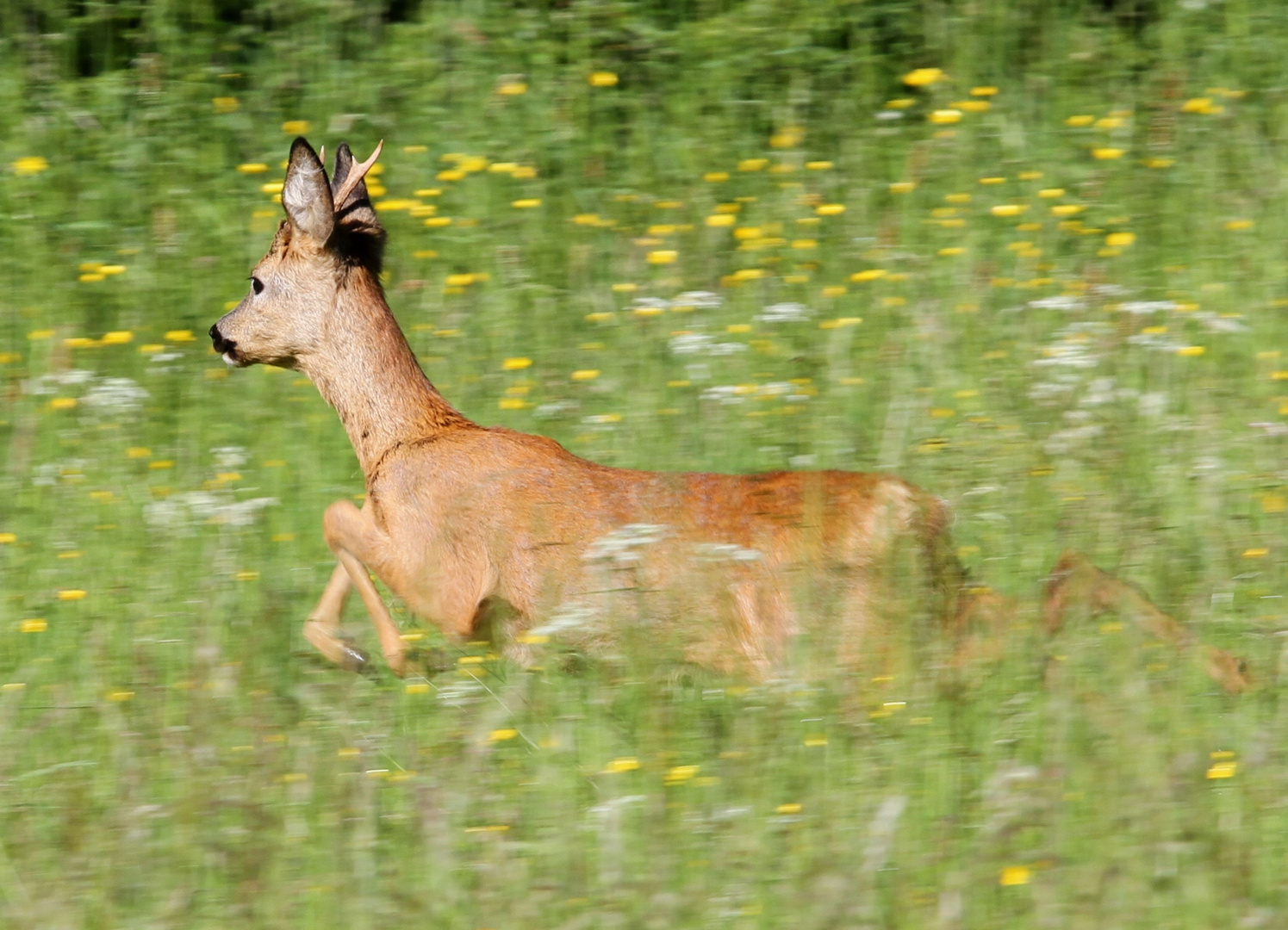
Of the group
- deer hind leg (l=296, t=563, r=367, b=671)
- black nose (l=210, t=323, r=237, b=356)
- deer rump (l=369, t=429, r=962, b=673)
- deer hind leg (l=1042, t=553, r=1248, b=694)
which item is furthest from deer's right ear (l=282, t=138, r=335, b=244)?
deer hind leg (l=1042, t=553, r=1248, b=694)

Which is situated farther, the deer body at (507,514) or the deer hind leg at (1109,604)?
the deer body at (507,514)

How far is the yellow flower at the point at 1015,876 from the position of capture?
3836mm

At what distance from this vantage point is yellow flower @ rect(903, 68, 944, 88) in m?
8.11

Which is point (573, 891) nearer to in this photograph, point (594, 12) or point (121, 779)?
point (121, 779)

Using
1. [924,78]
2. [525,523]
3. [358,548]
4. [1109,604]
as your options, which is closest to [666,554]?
[525,523]

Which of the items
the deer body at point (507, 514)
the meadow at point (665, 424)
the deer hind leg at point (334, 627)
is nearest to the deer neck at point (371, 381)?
the deer body at point (507, 514)

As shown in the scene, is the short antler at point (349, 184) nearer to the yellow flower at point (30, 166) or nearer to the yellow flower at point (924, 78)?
the yellow flower at point (30, 166)

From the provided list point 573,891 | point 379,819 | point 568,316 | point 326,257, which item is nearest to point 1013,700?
point 573,891

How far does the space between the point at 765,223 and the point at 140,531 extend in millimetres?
3005

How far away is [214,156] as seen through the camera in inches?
314

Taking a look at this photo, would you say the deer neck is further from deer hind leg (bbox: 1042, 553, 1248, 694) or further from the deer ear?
deer hind leg (bbox: 1042, 553, 1248, 694)

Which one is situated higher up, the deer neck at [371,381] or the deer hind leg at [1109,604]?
the deer neck at [371,381]

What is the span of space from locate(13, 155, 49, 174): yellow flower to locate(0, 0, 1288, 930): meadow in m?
0.01

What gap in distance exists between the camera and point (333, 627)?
521 cm
